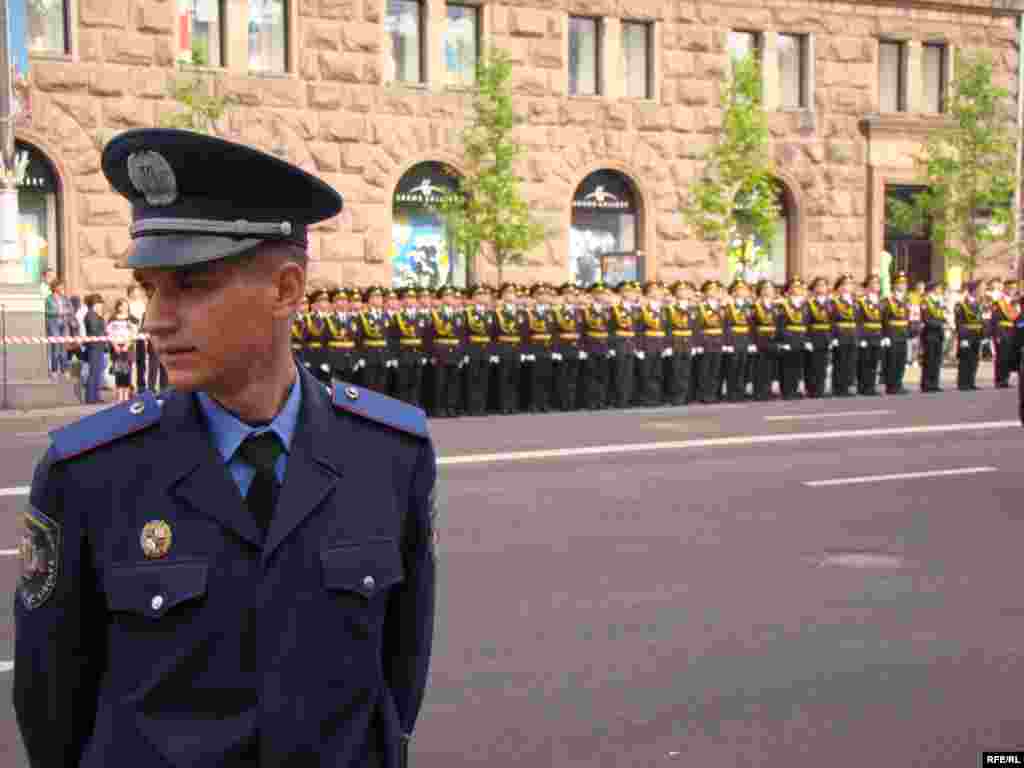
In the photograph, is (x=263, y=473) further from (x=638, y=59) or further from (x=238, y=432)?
(x=638, y=59)

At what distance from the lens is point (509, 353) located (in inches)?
903

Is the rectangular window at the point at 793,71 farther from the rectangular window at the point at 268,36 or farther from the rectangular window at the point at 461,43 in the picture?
the rectangular window at the point at 268,36

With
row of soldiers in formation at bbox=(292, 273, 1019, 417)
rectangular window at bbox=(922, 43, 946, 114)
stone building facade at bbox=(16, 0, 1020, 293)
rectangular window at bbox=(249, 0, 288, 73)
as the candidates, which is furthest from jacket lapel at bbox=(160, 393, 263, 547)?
rectangular window at bbox=(922, 43, 946, 114)

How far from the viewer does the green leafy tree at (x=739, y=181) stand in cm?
3272

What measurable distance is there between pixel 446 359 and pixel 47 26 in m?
10.7

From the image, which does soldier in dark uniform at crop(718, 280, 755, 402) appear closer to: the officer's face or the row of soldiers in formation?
the row of soldiers in formation

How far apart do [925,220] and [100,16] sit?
20382mm

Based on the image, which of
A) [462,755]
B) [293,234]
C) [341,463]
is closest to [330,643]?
[341,463]

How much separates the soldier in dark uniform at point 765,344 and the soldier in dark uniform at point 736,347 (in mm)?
144

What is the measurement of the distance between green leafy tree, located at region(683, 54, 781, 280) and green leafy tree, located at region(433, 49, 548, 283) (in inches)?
171

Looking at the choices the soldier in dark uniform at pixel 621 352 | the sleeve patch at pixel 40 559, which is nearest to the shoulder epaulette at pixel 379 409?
the sleeve patch at pixel 40 559

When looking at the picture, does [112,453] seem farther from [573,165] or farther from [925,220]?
[925,220]

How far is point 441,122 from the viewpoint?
31375 millimetres

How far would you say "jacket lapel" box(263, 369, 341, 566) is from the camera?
264cm
